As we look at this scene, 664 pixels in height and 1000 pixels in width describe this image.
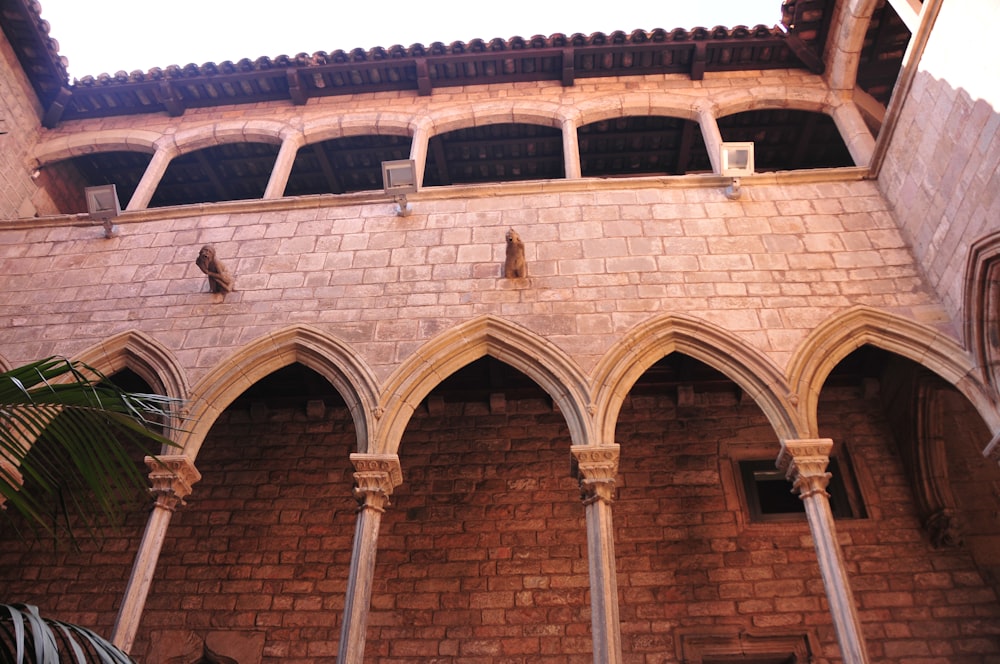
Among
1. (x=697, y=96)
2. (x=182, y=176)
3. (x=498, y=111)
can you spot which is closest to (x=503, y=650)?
(x=498, y=111)

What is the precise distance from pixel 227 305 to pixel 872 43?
765 centimetres

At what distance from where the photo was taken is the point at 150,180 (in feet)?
27.4

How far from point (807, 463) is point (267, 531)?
5.07 meters

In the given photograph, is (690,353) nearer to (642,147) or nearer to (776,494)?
(776,494)

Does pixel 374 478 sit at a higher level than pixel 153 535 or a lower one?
higher

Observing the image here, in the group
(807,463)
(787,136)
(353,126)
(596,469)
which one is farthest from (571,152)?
(807,463)

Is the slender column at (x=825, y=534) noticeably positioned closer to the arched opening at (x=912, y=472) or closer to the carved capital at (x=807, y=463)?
the carved capital at (x=807, y=463)

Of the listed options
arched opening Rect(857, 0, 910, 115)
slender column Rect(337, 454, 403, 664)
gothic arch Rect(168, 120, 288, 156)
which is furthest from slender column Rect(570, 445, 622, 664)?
gothic arch Rect(168, 120, 288, 156)

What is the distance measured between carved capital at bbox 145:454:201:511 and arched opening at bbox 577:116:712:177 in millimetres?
6078

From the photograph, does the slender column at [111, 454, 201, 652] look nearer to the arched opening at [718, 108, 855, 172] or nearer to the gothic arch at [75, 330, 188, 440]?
the gothic arch at [75, 330, 188, 440]

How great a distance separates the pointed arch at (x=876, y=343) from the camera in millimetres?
5543

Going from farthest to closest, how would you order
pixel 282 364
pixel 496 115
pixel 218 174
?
pixel 218 174 → pixel 496 115 → pixel 282 364

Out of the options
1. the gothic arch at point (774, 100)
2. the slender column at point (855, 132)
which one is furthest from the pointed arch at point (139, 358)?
the slender column at point (855, 132)

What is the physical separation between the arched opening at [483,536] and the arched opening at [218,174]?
13.7 ft
